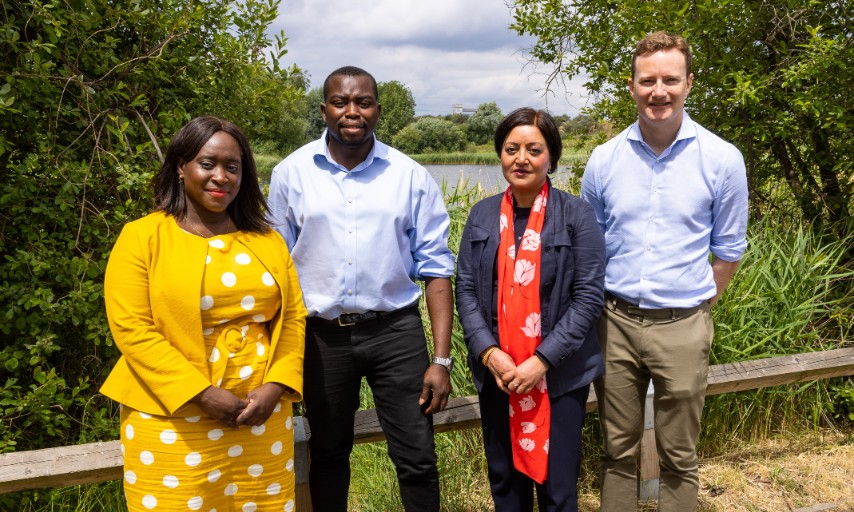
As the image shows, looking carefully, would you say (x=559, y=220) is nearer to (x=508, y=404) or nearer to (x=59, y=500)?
(x=508, y=404)

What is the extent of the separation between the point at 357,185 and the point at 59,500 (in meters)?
2.28

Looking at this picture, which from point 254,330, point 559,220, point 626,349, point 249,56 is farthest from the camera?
point 249,56

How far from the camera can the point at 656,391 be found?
9.21ft

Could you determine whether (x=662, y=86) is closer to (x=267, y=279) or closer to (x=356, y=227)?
(x=356, y=227)

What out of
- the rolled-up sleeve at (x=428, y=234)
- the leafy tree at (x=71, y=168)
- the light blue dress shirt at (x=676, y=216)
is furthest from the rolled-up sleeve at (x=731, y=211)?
the leafy tree at (x=71, y=168)

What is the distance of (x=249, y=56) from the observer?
12.1ft

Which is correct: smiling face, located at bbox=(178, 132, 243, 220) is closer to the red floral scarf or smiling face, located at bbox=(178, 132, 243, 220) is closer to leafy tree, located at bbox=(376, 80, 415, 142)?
the red floral scarf

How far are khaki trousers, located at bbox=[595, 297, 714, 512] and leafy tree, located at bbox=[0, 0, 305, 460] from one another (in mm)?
2108

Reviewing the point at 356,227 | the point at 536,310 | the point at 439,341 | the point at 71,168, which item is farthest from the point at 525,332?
the point at 71,168

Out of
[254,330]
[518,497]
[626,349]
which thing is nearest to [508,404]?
[518,497]

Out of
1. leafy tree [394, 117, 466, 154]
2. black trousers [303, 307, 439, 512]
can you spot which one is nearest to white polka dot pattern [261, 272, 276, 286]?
black trousers [303, 307, 439, 512]

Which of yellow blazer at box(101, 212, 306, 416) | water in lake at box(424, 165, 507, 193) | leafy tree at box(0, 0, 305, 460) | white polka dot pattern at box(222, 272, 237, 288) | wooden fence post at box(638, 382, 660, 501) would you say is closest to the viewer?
yellow blazer at box(101, 212, 306, 416)

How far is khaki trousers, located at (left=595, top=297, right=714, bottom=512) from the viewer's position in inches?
106

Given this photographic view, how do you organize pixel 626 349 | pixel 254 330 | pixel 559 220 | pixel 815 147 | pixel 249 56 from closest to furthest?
1. pixel 254 330
2. pixel 559 220
3. pixel 626 349
4. pixel 249 56
5. pixel 815 147
